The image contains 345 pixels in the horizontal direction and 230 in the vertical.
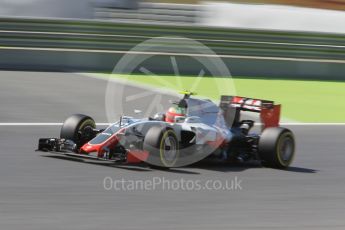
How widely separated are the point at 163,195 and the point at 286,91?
10685mm

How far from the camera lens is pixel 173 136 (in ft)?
29.5

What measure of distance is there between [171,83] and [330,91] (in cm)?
394

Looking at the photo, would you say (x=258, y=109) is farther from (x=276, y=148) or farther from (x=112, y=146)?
(x=112, y=146)

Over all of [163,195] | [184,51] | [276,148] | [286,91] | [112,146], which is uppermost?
[184,51]

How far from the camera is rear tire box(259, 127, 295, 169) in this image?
9488 millimetres

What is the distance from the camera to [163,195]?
7.97m

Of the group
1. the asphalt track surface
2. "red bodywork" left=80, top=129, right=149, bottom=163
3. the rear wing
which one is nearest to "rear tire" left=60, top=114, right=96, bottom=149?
the asphalt track surface

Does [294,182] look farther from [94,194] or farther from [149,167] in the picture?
[94,194]

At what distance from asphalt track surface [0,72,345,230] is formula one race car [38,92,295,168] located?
140 millimetres

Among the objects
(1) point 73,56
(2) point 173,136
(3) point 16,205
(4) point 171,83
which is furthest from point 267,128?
(1) point 73,56

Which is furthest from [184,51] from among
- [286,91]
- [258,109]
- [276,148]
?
[276,148]

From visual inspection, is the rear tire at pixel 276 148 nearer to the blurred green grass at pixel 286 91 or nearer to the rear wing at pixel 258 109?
the rear wing at pixel 258 109

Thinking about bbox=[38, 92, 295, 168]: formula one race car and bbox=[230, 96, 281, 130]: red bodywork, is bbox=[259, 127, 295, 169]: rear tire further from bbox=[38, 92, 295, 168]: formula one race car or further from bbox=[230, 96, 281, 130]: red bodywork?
bbox=[230, 96, 281, 130]: red bodywork

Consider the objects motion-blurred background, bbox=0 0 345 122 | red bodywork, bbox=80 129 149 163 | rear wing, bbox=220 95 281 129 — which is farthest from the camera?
→ motion-blurred background, bbox=0 0 345 122
